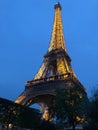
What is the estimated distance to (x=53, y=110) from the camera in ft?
157

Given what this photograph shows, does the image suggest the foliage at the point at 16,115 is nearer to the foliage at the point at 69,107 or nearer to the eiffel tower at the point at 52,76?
the foliage at the point at 69,107

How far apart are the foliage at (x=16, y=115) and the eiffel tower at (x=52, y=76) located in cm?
2083

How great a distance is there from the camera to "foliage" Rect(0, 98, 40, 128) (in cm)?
3983

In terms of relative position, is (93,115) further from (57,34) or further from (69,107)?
(57,34)

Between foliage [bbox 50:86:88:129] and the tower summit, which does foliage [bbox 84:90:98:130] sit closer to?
foliage [bbox 50:86:88:129]

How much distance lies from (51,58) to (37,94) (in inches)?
450

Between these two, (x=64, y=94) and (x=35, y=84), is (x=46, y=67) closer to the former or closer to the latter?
(x=35, y=84)

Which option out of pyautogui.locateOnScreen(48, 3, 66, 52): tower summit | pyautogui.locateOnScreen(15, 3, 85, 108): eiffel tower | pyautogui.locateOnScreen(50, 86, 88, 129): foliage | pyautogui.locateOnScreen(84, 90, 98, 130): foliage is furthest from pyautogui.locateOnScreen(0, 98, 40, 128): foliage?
pyautogui.locateOnScreen(48, 3, 66, 52): tower summit

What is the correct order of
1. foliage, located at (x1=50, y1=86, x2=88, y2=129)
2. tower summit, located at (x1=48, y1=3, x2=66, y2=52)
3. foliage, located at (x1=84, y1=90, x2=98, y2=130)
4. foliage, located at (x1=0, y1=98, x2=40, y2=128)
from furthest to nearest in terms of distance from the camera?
tower summit, located at (x1=48, y1=3, x2=66, y2=52) < foliage, located at (x1=50, y1=86, x2=88, y2=129) < foliage, located at (x1=0, y1=98, x2=40, y2=128) < foliage, located at (x1=84, y1=90, x2=98, y2=130)

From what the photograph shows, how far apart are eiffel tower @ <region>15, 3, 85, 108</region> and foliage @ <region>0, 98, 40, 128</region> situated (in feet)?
68.3

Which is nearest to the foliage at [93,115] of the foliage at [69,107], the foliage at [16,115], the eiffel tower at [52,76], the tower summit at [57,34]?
the foliage at [69,107]

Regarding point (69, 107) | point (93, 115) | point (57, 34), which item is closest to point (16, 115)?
point (69, 107)

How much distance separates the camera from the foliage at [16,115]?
1568 inches

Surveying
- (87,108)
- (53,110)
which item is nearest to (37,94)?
(53,110)
